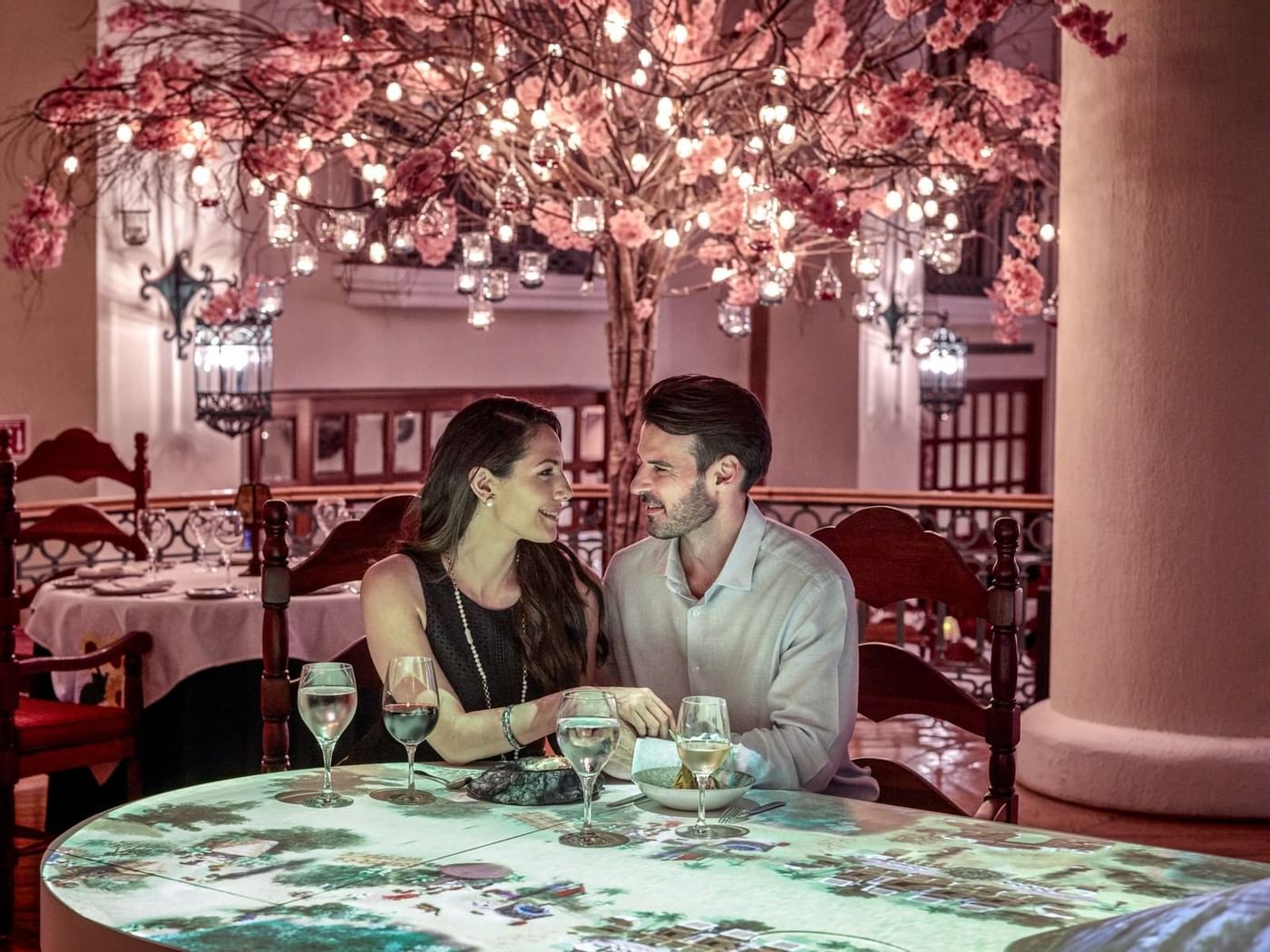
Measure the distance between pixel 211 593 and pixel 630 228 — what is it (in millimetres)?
1672

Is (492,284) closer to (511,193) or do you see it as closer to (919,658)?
(511,193)

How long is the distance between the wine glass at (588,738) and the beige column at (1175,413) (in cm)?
386

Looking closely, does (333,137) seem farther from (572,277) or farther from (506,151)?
(572,277)

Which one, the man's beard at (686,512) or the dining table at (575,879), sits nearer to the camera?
the dining table at (575,879)

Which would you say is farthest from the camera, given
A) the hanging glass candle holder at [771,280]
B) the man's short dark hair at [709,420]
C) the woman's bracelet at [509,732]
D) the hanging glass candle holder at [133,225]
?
the hanging glass candle holder at [133,225]

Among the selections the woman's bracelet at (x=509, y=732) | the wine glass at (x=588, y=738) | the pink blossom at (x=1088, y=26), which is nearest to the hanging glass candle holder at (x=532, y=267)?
the pink blossom at (x=1088, y=26)

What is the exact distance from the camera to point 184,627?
4.66 metres

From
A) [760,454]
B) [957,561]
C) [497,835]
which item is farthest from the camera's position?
[957,561]

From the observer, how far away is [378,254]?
6.00 m

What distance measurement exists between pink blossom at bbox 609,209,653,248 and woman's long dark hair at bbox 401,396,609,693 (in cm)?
248

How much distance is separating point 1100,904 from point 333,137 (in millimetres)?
4229

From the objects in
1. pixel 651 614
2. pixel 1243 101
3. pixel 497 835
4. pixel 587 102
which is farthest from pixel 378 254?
pixel 497 835

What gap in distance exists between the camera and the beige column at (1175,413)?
17.7ft

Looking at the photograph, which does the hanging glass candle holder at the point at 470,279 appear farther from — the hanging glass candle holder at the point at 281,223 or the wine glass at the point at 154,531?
the wine glass at the point at 154,531
